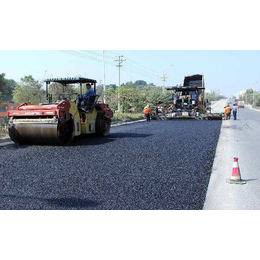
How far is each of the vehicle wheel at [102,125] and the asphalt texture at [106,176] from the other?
227 cm

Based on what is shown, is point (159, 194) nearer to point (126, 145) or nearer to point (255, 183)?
A: point (255, 183)

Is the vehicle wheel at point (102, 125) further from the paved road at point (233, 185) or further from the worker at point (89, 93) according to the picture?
the paved road at point (233, 185)

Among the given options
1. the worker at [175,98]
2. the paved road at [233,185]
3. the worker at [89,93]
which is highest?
the worker at [89,93]

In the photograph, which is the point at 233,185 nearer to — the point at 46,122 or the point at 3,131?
the point at 46,122

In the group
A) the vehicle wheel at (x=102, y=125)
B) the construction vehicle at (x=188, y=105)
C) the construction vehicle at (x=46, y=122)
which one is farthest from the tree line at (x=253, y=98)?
the construction vehicle at (x=46, y=122)

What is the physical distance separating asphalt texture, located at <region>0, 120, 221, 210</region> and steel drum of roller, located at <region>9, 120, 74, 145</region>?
235mm

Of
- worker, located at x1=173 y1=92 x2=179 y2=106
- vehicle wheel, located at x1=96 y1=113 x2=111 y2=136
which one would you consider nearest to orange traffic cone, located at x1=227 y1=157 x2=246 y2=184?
vehicle wheel, located at x1=96 y1=113 x2=111 y2=136

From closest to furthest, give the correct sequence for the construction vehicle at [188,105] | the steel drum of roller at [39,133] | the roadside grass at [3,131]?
the steel drum of roller at [39,133], the roadside grass at [3,131], the construction vehicle at [188,105]

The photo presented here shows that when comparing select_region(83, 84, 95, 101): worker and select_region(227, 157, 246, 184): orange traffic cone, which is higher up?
select_region(83, 84, 95, 101): worker

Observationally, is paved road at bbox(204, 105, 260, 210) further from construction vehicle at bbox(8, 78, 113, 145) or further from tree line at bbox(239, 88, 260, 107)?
tree line at bbox(239, 88, 260, 107)

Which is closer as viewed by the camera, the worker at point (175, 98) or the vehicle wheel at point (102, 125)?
the vehicle wheel at point (102, 125)

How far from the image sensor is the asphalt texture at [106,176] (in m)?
5.09

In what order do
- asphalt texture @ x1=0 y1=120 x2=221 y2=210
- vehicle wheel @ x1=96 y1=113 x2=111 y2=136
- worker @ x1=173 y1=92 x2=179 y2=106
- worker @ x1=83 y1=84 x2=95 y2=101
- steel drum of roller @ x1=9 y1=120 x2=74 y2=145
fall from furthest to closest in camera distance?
worker @ x1=173 y1=92 x2=179 y2=106 < vehicle wheel @ x1=96 y1=113 x2=111 y2=136 < worker @ x1=83 y1=84 x2=95 y2=101 < steel drum of roller @ x1=9 y1=120 x2=74 y2=145 < asphalt texture @ x1=0 y1=120 x2=221 y2=210

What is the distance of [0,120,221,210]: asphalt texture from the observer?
5.09 meters
